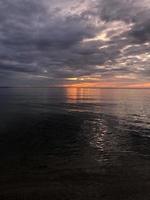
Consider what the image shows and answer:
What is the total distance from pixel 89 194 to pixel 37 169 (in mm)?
8160

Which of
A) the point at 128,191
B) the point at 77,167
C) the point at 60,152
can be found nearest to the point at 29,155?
the point at 60,152

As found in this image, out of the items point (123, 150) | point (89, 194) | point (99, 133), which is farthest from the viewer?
point (99, 133)

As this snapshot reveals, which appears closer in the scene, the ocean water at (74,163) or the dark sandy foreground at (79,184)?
the dark sandy foreground at (79,184)

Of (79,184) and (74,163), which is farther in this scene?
(74,163)

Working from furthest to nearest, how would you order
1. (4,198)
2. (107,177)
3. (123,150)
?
(123,150)
(107,177)
(4,198)

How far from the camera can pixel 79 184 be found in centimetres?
2247

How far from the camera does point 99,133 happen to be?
155 ft

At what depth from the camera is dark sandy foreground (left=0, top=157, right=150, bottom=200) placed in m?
20.1

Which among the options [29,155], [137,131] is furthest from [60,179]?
[137,131]

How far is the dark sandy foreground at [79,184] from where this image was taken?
2006 cm

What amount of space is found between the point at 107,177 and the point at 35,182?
741 cm

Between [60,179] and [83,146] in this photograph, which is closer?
[60,179]

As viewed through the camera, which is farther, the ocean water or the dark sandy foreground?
the ocean water

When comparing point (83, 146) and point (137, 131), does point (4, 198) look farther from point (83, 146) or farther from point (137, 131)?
point (137, 131)
